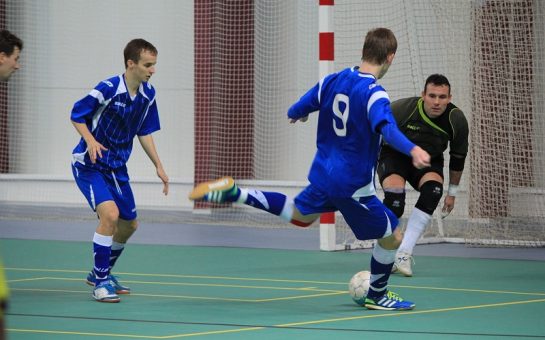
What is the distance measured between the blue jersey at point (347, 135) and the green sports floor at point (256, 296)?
2.50ft

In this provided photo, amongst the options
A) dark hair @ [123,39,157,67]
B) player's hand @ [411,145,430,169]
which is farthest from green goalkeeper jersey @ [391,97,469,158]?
player's hand @ [411,145,430,169]

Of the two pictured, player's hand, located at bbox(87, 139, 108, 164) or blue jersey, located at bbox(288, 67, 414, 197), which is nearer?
blue jersey, located at bbox(288, 67, 414, 197)

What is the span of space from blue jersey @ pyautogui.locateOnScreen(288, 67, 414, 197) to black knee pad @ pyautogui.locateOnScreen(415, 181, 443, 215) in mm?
2298

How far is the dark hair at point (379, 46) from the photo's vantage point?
646cm

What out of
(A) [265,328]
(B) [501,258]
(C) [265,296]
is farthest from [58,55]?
(A) [265,328]

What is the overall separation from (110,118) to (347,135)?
5.58ft

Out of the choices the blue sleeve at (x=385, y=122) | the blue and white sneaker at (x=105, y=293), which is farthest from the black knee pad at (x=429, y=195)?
the blue and white sneaker at (x=105, y=293)

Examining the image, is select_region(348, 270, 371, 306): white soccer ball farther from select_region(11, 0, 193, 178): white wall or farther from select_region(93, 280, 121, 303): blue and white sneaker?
select_region(11, 0, 193, 178): white wall

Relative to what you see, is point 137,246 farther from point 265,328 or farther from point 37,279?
point 265,328

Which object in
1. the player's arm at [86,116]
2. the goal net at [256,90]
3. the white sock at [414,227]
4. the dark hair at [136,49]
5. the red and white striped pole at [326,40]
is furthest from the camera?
the goal net at [256,90]

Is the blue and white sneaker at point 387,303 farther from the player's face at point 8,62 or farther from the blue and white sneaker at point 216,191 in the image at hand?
the player's face at point 8,62

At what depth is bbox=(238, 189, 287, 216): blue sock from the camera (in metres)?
6.56

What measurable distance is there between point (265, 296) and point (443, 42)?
213 inches

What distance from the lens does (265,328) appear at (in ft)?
19.4
